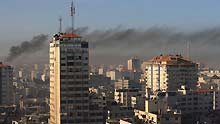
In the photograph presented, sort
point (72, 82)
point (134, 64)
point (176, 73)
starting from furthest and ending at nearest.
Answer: point (134, 64) < point (176, 73) < point (72, 82)

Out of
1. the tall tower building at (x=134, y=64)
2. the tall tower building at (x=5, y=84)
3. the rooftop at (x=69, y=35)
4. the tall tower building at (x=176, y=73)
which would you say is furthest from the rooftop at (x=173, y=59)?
the tall tower building at (x=134, y=64)

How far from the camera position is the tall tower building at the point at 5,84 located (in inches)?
1619

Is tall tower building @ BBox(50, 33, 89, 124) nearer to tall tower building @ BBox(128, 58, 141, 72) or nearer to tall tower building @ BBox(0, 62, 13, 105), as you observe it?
tall tower building @ BBox(0, 62, 13, 105)

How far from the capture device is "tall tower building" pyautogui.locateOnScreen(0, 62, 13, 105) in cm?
4112

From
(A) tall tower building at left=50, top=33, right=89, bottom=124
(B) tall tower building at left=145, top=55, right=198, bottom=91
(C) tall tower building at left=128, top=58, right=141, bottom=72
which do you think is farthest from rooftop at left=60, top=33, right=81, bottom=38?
(C) tall tower building at left=128, top=58, right=141, bottom=72

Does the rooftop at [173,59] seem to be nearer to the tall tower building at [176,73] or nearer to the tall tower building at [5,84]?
the tall tower building at [176,73]

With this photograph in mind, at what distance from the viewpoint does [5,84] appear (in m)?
41.3

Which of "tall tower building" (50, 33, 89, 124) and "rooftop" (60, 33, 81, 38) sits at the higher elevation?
"rooftop" (60, 33, 81, 38)

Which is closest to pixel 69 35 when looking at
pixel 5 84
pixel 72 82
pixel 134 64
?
pixel 72 82

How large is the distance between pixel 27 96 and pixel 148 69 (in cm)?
1237

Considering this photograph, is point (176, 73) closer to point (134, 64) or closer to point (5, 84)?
point (5, 84)

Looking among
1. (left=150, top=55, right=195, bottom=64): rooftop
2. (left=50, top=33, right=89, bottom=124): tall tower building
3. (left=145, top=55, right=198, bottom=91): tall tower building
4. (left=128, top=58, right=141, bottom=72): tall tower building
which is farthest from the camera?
(left=128, top=58, right=141, bottom=72): tall tower building

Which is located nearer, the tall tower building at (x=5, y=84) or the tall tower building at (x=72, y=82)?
the tall tower building at (x=72, y=82)

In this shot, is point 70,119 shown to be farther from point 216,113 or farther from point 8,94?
point 8,94
